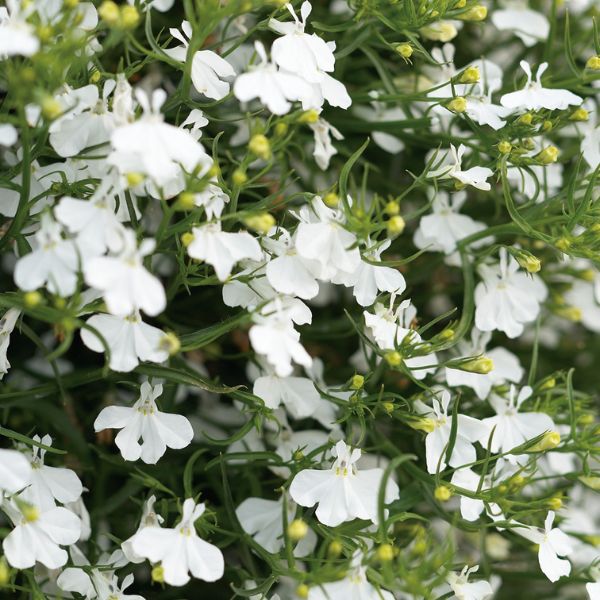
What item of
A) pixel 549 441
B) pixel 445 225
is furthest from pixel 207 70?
pixel 549 441

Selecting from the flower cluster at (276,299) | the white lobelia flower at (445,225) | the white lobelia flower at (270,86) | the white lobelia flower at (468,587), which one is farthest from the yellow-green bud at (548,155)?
the white lobelia flower at (468,587)

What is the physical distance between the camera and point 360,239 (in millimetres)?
628

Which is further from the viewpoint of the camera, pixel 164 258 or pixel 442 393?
pixel 164 258

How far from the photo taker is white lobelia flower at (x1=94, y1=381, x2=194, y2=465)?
0.68 meters

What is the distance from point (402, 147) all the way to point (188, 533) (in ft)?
1.40

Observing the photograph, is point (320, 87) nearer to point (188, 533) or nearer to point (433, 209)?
point (433, 209)

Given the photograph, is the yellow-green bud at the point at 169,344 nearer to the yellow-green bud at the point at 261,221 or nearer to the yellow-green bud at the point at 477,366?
the yellow-green bud at the point at 261,221

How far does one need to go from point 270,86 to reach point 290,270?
12cm

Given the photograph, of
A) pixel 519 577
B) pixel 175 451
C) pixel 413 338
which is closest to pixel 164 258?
pixel 175 451

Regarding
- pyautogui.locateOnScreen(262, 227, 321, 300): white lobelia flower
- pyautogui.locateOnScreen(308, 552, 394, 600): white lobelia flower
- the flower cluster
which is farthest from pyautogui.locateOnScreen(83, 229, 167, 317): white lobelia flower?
pyautogui.locateOnScreen(308, 552, 394, 600): white lobelia flower

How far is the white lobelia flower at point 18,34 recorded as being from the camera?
1.73 feet

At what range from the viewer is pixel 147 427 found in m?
0.69

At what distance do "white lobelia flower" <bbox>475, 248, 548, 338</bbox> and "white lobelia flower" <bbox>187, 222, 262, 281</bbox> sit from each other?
0.27 m

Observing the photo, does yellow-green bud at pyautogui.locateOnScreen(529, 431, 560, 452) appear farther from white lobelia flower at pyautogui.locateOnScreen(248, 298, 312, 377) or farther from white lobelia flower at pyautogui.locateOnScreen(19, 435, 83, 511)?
white lobelia flower at pyautogui.locateOnScreen(19, 435, 83, 511)
